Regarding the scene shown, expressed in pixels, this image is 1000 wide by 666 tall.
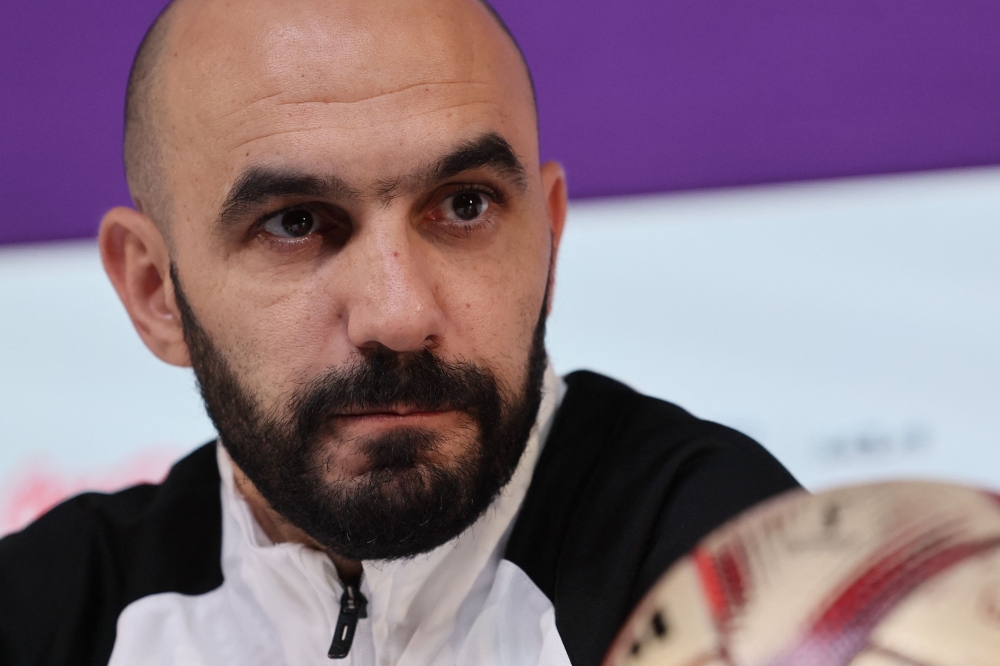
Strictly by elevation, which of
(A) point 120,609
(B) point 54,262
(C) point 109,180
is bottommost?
(A) point 120,609

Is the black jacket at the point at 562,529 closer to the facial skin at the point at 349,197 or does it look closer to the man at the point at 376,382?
the man at the point at 376,382

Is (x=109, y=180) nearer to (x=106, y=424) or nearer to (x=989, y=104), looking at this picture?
(x=106, y=424)

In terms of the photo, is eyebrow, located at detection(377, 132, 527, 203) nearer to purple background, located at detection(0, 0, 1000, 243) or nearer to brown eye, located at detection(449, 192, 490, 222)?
brown eye, located at detection(449, 192, 490, 222)

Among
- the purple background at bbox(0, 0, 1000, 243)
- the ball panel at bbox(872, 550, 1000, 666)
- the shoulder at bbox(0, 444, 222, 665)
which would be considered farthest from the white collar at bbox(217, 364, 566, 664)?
the purple background at bbox(0, 0, 1000, 243)

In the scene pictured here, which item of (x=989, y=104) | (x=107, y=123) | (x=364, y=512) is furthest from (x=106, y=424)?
(x=989, y=104)

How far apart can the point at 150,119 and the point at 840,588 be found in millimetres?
747

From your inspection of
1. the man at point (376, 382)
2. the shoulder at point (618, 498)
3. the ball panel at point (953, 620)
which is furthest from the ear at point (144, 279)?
the ball panel at point (953, 620)

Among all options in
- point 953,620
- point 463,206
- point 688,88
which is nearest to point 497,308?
point 463,206

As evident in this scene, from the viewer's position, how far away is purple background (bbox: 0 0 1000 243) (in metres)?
1.42

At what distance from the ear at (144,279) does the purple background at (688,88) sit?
55cm

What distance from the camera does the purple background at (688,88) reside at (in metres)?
1.42

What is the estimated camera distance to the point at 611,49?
57.2 inches

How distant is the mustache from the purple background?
2.56 ft

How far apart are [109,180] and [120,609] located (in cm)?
80
